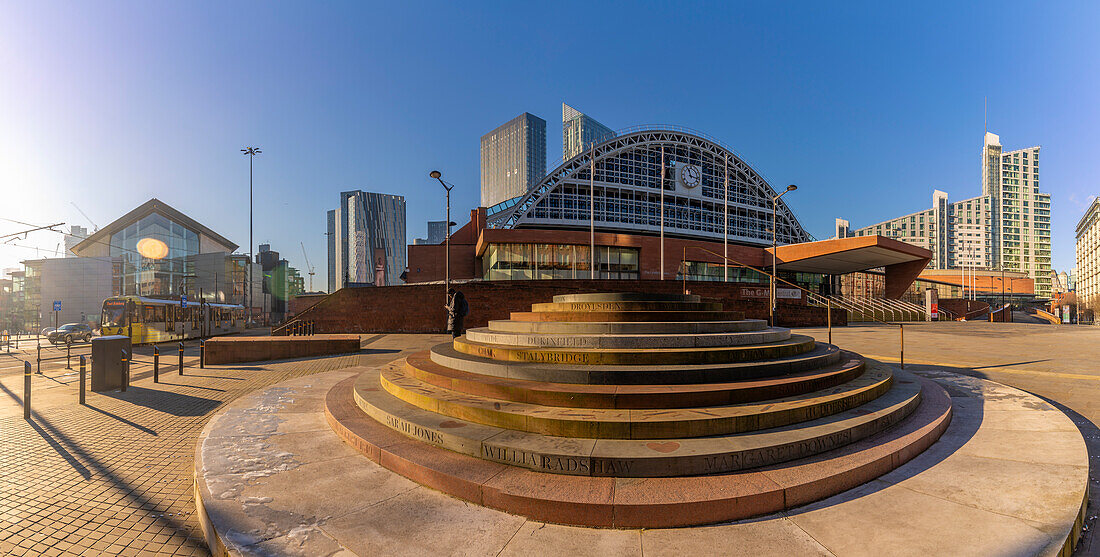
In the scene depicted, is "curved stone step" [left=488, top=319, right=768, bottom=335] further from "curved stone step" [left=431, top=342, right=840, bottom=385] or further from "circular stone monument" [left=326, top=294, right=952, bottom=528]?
"curved stone step" [left=431, top=342, right=840, bottom=385]

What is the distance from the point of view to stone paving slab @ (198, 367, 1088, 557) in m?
3.11

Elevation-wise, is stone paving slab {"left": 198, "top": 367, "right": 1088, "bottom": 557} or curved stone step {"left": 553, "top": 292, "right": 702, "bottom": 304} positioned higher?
→ curved stone step {"left": 553, "top": 292, "right": 702, "bottom": 304}

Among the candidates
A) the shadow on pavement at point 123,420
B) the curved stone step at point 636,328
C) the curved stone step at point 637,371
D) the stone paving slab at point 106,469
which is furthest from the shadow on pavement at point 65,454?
the curved stone step at point 636,328

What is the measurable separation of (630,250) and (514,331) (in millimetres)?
34477

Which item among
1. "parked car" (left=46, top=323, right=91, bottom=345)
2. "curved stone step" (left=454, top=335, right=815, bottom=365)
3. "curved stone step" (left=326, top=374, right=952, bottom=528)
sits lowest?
"parked car" (left=46, top=323, right=91, bottom=345)

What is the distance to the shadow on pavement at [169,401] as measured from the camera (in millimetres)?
8164

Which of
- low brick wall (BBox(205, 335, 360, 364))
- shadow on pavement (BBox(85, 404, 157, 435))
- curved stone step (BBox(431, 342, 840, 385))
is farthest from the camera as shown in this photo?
low brick wall (BBox(205, 335, 360, 364))

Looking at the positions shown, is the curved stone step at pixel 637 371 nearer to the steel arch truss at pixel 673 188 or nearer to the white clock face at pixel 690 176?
the steel arch truss at pixel 673 188

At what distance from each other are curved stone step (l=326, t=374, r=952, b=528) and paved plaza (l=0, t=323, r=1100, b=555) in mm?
1581

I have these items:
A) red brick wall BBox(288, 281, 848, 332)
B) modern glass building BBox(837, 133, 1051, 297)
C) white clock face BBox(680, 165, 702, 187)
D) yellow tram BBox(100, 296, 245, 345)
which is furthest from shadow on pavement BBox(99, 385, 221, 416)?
modern glass building BBox(837, 133, 1051, 297)

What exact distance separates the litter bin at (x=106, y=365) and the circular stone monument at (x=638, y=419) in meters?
6.92

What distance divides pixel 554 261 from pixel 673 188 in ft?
109

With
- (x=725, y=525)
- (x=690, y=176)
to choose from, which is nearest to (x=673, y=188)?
(x=690, y=176)

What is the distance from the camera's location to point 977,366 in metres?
11.7
